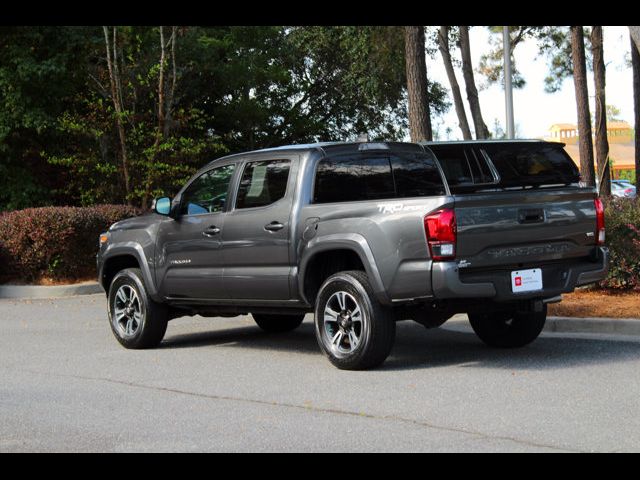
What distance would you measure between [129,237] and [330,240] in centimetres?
316

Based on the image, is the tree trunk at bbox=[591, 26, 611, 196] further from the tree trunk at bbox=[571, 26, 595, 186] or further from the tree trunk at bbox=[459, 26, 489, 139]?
→ the tree trunk at bbox=[459, 26, 489, 139]

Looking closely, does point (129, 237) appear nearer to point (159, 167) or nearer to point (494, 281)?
point (494, 281)

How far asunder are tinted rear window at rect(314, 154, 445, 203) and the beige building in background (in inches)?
3200

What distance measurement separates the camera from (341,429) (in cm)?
709

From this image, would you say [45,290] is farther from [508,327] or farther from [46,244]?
[508,327]

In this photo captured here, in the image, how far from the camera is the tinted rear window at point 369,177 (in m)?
9.85

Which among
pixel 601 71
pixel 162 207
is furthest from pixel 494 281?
pixel 601 71

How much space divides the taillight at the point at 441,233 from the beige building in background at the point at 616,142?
82280 mm

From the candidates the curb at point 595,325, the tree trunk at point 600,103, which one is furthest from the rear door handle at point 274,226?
the tree trunk at point 600,103

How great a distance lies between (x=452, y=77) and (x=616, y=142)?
86.0 metres

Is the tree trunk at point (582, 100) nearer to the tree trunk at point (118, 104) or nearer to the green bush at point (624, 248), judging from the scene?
the tree trunk at point (118, 104)

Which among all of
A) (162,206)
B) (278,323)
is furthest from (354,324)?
(278,323)

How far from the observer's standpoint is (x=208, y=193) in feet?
36.4

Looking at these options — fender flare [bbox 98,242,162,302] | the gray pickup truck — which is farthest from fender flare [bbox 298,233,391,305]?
fender flare [bbox 98,242,162,302]
